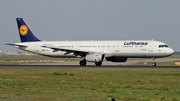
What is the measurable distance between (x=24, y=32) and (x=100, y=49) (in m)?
15.7

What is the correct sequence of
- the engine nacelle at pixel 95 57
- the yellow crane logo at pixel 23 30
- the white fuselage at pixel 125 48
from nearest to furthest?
1. the engine nacelle at pixel 95 57
2. the white fuselage at pixel 125 48
3. the yellow crane logo at pixel 23 30

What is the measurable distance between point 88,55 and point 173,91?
36.5 meters

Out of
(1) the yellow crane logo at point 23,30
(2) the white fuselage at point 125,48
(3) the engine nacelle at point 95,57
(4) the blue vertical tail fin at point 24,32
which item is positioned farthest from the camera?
(1) the yellow crane logo at point 23,30

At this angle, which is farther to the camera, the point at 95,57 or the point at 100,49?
the point at 100,49

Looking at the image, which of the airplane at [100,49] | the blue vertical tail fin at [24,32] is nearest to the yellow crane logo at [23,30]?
the blue vertical tail fin at [24,32]

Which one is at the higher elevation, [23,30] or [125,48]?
[23,30]

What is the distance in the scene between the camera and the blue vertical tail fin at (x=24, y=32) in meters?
70.4

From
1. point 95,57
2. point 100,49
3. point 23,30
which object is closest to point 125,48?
point 100,49

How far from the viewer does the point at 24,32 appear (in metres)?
71.3

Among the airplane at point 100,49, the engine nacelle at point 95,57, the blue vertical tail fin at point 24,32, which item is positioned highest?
the blue vertical tail fin at point 24,32

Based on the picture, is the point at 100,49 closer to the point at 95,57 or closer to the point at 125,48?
the point at 95,57

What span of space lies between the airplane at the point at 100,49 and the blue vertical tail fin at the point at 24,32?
0.36 metres

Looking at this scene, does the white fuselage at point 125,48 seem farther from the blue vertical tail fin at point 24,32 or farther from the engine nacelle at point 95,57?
the blue vertical tail fin at point 24,32

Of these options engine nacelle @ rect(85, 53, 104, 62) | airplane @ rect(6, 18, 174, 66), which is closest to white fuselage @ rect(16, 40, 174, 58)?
airplane @ rect(6, 18, 174, 66)
